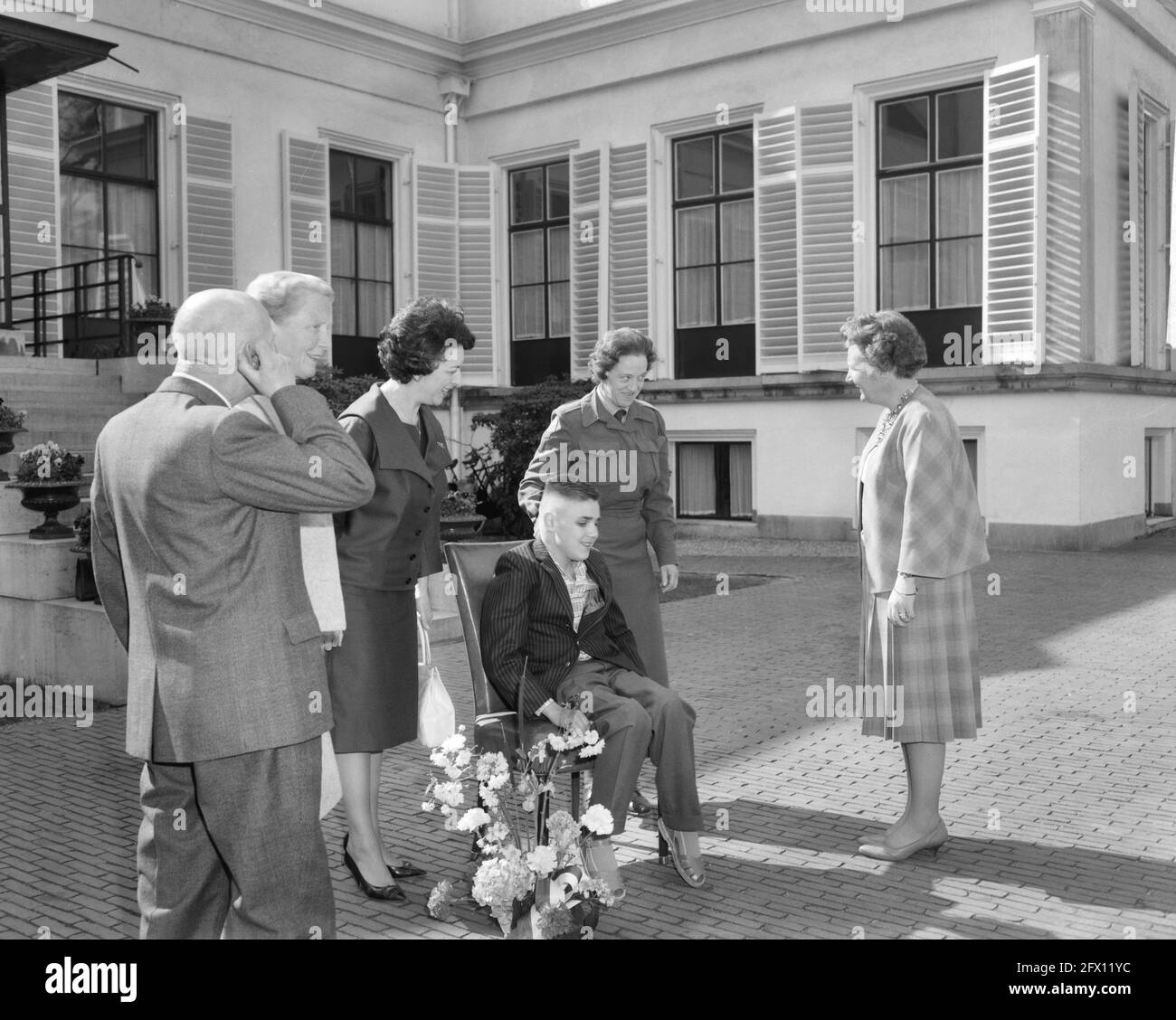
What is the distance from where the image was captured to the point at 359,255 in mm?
17469

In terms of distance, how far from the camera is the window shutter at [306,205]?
634 inches

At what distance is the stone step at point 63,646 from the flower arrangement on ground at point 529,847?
3.88 meters

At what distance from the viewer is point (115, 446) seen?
273 cm

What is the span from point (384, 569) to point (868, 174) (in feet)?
40.3

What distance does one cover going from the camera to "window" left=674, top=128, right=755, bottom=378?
16.0 metres

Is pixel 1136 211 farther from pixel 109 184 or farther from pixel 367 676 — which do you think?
pixel 367 676

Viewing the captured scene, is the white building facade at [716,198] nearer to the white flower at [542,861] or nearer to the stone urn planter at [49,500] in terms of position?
the stone urn planter at [49,500]

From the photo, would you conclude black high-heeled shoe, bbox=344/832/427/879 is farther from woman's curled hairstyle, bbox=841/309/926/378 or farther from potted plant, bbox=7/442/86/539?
potted plant, bbox=7/442/86/539

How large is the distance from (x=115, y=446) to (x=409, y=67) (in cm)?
1623

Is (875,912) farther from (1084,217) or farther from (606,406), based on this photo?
(1084,217)

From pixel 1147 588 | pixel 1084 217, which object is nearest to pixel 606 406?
pixel 1147 588

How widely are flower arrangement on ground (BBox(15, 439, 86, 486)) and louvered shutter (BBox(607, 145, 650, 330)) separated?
9515 millimetres
